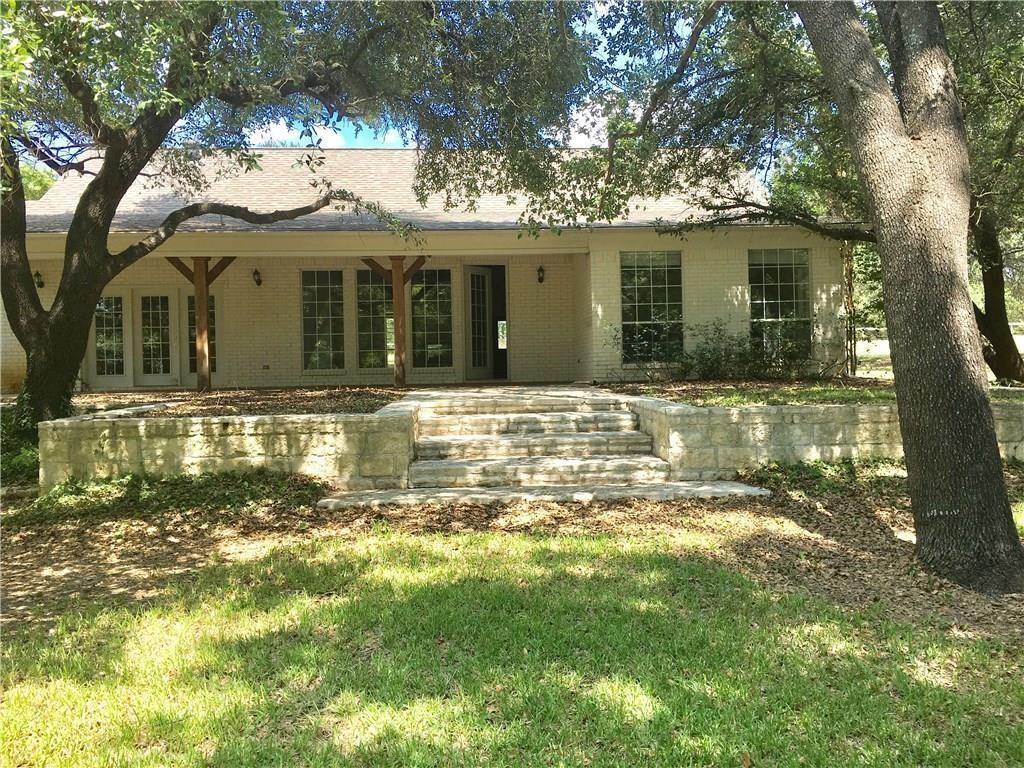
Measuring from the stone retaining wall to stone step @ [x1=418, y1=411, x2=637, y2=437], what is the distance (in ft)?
3.64

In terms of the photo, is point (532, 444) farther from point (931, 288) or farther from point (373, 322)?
point (373, 322)

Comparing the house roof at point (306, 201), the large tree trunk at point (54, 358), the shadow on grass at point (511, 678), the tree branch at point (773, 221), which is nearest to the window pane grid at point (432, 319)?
the house roof at point (306, 201)

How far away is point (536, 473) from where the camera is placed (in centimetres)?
692

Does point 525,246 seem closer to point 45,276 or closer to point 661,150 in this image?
point 661,150

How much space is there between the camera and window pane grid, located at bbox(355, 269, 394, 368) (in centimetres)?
1459

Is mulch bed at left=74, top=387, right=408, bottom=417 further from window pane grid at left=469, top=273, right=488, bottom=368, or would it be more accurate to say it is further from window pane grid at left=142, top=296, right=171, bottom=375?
window pane grid at left=469, top=273, right=488, bottom=368

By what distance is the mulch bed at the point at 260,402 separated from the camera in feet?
28.6

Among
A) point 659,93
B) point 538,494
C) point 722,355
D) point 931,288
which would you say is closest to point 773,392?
point 722,355

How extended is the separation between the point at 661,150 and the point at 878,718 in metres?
8.99

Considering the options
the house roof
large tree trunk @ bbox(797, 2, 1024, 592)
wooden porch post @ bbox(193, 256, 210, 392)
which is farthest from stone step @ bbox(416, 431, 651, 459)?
wooden porch post @ bbox(193, 256, 210, 392)

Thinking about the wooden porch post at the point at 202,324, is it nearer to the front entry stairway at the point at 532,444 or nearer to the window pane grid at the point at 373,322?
the window pane grid at the point at 373,322

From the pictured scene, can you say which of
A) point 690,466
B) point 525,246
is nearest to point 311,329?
point 525,246

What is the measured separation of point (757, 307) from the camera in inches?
527

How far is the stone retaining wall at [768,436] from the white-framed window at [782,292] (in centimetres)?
619
